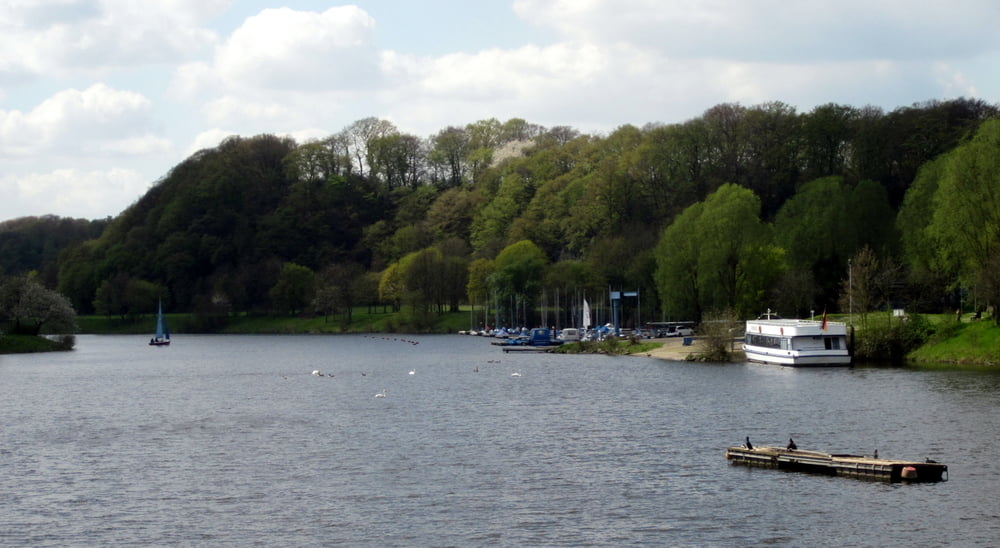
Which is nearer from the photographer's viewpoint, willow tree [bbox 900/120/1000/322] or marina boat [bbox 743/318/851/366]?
willow tree [bbox 900/120/1000/322]

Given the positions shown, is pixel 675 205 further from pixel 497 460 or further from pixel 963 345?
pixel 497 460

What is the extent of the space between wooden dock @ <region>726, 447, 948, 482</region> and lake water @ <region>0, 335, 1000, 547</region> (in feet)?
1.74

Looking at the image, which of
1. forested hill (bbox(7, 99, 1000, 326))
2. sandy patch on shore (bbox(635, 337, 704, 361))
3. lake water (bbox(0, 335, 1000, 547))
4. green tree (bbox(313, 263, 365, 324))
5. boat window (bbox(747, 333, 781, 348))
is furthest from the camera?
green tree (bbox(313, 263, 365, 324))

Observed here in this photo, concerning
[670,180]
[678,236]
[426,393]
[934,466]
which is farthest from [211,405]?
[670,180]

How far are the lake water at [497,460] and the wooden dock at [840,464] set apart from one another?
53 cm

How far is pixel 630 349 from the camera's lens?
11131 cm

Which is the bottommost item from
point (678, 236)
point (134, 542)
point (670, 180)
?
point (134, 542)

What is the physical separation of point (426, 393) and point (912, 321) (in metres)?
37.4

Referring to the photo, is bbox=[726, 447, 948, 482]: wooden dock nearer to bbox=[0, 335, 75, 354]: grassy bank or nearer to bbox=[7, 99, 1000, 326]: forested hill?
bbox=[7, 99, 1000, 326]: forested hill

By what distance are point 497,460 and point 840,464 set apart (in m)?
13.2

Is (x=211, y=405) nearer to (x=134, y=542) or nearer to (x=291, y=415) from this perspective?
(x=291, y=415)

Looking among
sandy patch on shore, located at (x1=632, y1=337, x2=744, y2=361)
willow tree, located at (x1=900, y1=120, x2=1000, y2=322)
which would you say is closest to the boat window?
sandy patch on shore, located at (x1=632, y1=337, x2=744, y2=361)

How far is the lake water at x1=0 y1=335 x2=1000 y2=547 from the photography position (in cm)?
3409

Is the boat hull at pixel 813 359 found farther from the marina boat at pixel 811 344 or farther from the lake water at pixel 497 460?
the lake water at pixel 497 460
